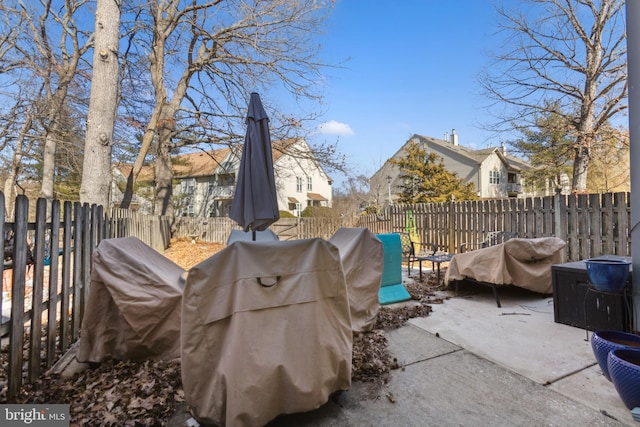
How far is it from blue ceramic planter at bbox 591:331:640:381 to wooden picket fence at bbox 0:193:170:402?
4.02 metres

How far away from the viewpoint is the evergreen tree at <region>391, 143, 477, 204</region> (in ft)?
64.6

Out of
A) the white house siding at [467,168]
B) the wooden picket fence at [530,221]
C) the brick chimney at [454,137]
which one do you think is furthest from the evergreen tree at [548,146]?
the brick chimney at [454,137]

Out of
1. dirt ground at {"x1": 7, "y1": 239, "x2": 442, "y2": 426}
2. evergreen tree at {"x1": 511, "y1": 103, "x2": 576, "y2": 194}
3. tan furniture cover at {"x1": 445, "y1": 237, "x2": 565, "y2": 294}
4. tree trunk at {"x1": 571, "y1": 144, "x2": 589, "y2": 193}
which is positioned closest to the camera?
dirt ground at {"x1": 7, "y1": 239, "x2": 442, "y2": 426}

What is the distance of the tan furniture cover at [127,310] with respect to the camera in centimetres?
261

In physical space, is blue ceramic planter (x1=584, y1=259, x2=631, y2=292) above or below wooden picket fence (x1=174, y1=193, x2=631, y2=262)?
below

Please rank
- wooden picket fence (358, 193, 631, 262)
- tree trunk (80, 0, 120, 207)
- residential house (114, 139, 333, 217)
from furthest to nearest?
residential house (114, 139, 333, 217) → wooden picket fence (358, 193, 631, 262) → tree trunk (80, 0, 120, 207)

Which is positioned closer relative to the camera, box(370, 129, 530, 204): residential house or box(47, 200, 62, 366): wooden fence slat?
box(47, 200, 62, 366): wooden fence slat

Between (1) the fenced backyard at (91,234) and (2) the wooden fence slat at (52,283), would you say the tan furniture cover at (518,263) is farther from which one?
(2) the wooden fence slat at (52,283)

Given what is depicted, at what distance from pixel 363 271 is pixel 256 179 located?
5.01ft

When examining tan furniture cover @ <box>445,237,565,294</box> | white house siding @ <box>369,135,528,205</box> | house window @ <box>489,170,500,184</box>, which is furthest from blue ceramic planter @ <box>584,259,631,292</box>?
house window @ <box>489,170,500,184</box>

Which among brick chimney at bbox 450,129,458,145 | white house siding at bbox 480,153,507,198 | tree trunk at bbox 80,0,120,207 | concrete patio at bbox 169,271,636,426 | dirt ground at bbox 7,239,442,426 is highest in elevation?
brick chimney at bbox 450,129,458,145

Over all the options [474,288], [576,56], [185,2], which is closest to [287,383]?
[474,288]

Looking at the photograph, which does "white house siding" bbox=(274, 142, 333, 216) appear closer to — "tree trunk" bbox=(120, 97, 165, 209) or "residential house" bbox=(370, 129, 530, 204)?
"residential house" bbox=(370, 129, 530, 204)

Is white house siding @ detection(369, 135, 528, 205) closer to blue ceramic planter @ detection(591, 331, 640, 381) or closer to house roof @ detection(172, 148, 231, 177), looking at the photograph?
house roof @ detection(172, 148, 231, 177)
